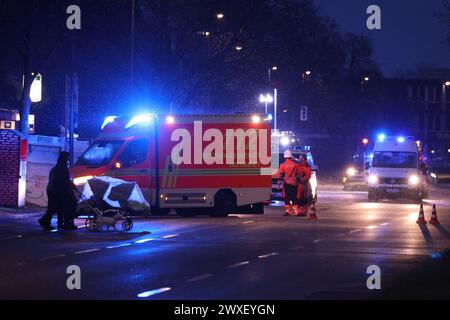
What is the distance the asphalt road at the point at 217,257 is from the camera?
1211 centimetres

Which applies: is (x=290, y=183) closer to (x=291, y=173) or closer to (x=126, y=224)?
(x=291, y=173)

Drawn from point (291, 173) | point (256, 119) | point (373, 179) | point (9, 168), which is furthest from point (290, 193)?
point (373, 179)

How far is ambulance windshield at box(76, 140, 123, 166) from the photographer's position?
1024 inches

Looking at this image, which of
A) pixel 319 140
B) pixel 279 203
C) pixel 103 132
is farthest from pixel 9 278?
pixel 319 140

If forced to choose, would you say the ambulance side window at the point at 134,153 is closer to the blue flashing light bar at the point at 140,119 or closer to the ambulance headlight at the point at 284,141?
the blue flashing light bar at the point at 140,119

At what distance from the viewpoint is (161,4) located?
48.5 m

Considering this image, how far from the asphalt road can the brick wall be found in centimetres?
365

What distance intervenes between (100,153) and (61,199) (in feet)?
14.9

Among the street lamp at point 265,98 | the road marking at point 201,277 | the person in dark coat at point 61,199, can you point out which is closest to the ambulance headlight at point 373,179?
the person in dark coat at point 61,199

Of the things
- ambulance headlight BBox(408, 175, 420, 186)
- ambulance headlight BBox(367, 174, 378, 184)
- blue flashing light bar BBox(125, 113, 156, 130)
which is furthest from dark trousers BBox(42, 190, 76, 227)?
ambulance headlight BBox(408, 175, 420, 186)

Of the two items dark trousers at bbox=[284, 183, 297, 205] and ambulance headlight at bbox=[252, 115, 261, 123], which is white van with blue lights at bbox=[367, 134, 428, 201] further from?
ambulance headlight at bbox=[252, 115, 261, 123]
